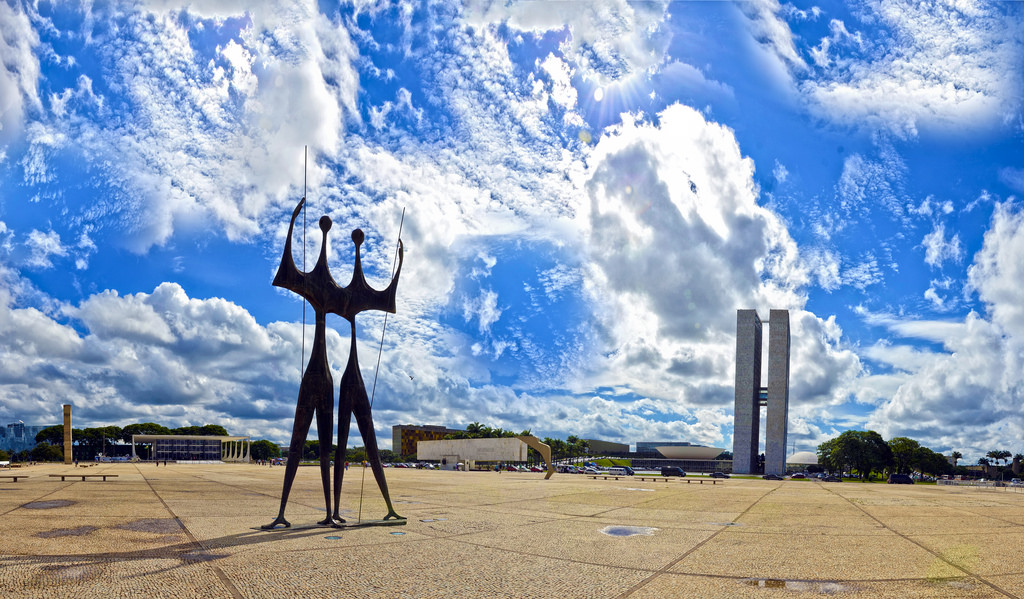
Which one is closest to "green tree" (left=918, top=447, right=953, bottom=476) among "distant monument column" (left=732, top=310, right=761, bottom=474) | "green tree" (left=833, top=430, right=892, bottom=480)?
"green tree" (left=833, top=430, right=892, bottom=480)

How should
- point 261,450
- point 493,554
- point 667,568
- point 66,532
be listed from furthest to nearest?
point 261,450, point 66,532, point 493,554, point 667,568

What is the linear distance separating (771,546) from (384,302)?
9112mm

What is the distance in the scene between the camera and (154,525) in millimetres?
13820

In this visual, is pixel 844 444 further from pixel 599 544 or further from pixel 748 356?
pixel 599 544

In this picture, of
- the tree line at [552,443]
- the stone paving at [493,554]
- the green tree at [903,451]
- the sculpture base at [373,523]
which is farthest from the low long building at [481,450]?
the sculpture base at [373,523]

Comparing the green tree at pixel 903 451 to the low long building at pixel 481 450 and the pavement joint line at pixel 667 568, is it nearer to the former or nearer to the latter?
the low long building at pixel 481 450

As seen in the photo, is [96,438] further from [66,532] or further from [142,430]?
[66,532]

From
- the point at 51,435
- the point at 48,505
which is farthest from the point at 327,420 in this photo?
the point at 51,435

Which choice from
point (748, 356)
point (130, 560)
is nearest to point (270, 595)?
point (130, 560)

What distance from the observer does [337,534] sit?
41.8 ft

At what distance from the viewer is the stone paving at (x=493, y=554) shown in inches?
327

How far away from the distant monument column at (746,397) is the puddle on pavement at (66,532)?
402ft

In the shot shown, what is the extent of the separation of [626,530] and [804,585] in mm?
5771

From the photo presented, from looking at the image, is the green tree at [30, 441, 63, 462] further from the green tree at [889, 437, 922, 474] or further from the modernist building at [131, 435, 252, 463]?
the green tree at [889, 437, 922, 474]
